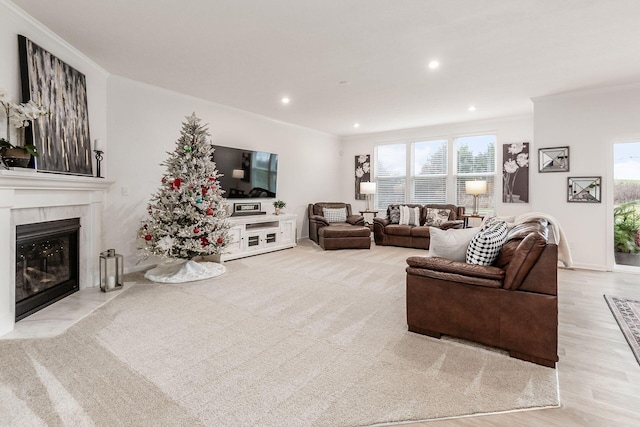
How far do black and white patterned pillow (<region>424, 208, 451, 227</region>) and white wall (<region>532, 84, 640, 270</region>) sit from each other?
185 centimetres

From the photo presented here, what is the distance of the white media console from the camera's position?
5266 millimetres

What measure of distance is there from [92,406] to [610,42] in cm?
519

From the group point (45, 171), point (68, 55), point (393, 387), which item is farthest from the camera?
point (68, 55)

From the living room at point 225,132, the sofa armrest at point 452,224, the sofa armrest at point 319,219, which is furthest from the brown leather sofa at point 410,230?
the living room at point 225,132

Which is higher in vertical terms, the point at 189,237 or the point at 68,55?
the point at 68,55

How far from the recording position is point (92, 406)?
1.62 metres

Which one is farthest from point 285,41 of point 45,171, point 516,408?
point 516,408

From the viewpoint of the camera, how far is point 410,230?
21.6ft

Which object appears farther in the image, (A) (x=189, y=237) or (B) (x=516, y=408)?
(A) (x=189, y=237)

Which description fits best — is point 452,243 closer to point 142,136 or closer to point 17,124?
point 17,124

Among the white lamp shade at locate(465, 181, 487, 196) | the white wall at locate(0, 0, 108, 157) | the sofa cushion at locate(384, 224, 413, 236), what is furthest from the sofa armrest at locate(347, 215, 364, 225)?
the white wall at locate(0, 0, 108, 157)

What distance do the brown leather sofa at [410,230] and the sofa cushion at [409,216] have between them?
11cm

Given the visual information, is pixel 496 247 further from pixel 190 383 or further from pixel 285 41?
pixel 285 41

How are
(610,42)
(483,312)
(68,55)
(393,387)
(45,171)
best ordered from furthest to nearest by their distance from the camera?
1. (68,55)
2. (610,42)
3. (45,171)
4. (483,312)
5. (393,387)
